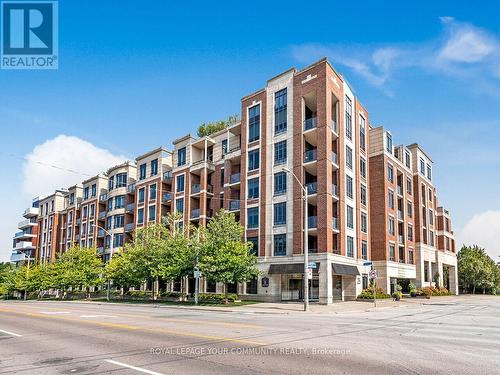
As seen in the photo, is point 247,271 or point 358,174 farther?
point 358,174

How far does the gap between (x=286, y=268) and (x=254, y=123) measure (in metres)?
17.2

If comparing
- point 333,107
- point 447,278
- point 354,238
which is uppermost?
point 333,107

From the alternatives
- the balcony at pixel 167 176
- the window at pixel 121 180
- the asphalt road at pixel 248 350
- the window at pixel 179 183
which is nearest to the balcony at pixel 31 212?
the window at pixel 121 180

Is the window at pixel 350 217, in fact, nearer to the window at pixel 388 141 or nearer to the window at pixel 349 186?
the window at pixel 349 186

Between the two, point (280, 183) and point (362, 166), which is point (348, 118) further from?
point (280, 183)

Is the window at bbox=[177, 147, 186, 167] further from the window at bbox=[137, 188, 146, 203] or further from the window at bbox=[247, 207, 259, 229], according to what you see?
the window at bbox=[247, 207, 259, 229]

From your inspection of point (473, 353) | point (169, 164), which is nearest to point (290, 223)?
point (169, 164)

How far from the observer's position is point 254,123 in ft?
160

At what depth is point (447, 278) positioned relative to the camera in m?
75.1

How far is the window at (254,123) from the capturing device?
158 feet

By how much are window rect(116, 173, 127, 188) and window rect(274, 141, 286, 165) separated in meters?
34.6

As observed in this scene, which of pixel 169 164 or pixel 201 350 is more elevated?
pixel 169 164

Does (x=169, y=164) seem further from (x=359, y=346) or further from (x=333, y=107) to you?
(x=359, y=346)

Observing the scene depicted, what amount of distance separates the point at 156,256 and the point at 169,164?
836 inches
